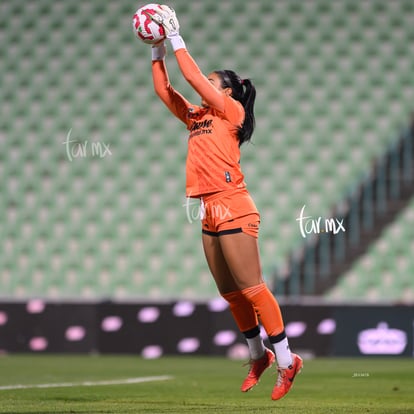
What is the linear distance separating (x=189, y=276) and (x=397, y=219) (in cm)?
244

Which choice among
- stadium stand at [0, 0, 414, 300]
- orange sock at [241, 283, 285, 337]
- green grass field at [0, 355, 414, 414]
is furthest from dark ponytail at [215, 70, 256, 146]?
stadium stand at [0, 0, 414, 300]

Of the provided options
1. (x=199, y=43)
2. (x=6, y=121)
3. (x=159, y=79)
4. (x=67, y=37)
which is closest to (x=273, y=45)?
(x=199, y=43)

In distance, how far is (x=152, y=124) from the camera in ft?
37.6

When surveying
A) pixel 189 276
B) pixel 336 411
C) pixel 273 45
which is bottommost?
pixel 189 276

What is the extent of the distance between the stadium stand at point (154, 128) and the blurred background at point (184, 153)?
0.06 feet

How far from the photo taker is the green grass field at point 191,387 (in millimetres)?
4113

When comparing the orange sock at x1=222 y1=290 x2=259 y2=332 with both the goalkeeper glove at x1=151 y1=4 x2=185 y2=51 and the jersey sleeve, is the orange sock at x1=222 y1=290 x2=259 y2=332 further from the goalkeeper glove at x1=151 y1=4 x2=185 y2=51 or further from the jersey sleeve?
the goalkeeper glove at x1=151 y1=4 x2=185 y2=51

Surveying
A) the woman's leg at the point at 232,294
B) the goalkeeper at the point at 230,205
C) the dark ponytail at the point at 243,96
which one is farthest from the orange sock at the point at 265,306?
the dark ponytail at the point at 243,96

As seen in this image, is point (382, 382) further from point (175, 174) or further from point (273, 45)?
point (273, 45)

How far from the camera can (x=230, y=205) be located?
3.85 metres

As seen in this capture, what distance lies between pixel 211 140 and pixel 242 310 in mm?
760

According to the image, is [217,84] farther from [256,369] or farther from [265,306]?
[256,369]

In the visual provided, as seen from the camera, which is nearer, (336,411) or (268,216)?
(336,411)

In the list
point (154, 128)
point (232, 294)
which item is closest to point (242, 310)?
point (232, 294)
